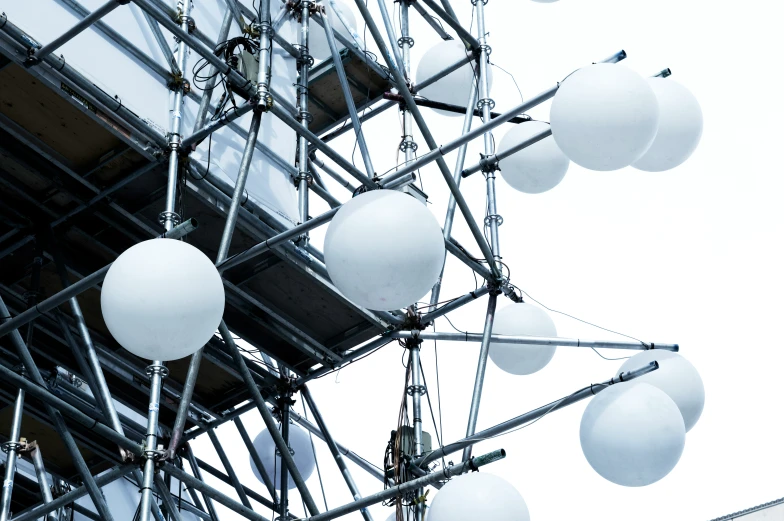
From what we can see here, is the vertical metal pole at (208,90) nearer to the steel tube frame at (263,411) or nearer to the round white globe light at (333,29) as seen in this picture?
the steel tube frame at (263,411)

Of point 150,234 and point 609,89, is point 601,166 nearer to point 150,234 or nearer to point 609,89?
point 609,89

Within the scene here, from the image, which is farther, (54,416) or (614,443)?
(54,416)

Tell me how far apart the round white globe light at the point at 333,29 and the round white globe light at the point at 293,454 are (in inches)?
141

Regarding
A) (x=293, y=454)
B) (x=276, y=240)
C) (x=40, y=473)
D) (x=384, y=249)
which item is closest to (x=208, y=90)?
(x=276, y=240)

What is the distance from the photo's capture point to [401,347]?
9.68m

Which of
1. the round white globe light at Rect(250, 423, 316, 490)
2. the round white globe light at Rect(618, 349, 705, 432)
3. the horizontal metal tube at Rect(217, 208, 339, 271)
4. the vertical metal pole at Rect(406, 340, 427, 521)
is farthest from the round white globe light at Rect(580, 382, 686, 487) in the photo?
the round white globe light at Rect(250, 423, 316, 490)

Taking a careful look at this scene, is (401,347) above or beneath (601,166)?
above

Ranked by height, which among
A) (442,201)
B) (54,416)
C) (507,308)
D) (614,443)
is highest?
(442,201)

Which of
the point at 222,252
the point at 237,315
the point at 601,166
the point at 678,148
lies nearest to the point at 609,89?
the point at 601,166

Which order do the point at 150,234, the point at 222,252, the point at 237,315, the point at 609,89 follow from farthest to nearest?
the point at 237,315
the point at 150,234
the point at 222,252
the point at 609,89

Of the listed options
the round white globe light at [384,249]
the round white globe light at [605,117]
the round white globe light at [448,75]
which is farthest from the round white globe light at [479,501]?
the round white globe light at [448,75]

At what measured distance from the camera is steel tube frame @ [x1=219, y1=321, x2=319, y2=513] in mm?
7602

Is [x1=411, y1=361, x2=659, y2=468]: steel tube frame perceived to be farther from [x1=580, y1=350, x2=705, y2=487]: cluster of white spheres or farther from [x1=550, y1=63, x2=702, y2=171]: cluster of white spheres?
[x1=550, y1=63, x2=702, y2=171]: cluster of white spheres

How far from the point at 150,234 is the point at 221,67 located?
145cm
